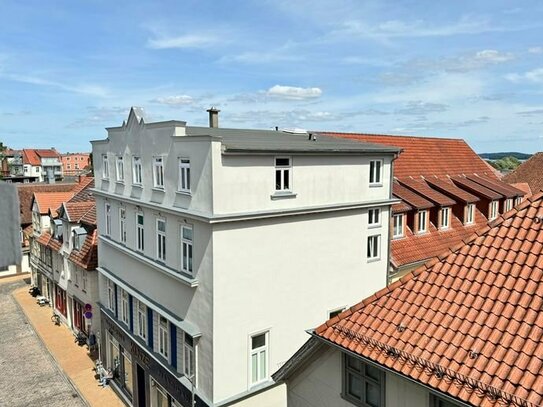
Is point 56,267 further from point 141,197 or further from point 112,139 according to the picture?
point 141,197

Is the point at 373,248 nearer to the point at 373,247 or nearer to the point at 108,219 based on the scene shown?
the point at 373,247

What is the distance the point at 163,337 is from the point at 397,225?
1179cm

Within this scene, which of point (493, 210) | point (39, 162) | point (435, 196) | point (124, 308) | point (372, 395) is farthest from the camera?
point (39, 162)

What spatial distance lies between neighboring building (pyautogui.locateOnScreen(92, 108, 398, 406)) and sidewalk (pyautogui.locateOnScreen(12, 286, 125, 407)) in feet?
10.6

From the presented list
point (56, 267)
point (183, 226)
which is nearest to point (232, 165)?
point (183, 226)

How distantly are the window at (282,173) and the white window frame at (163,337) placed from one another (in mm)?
7106

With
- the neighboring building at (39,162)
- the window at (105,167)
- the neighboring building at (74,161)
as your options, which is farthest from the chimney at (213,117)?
the neighboring building at (74,161)

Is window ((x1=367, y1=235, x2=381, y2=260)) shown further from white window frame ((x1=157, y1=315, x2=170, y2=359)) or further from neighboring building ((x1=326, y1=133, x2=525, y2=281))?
white window frame ((x1=157, y1=315, x2=170, y2=359))

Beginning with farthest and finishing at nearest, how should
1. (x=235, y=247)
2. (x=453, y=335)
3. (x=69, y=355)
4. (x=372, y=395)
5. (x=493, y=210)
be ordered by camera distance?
(x=69, y=355)
(x=493, y=210)
(x=235, y=247)
(x=372, y=395)
(x=453, y=335)

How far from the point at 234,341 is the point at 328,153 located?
7.35 meters

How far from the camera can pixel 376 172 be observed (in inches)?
730

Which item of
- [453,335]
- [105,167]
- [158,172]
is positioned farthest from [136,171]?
[453,335]

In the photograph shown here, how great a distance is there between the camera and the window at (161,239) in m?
17.0

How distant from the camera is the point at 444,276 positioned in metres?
8.21
